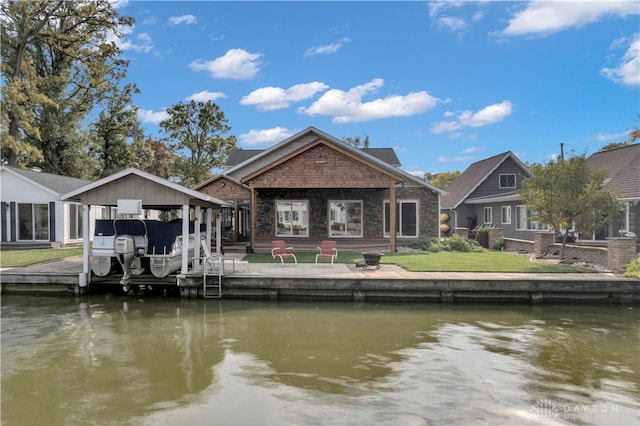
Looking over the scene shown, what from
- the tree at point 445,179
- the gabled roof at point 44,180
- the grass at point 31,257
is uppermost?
the tree at point 445,179

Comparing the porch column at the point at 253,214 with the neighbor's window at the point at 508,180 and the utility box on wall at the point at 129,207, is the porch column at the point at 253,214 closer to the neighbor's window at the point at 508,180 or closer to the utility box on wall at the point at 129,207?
the utility box on wall at the point at 129,207

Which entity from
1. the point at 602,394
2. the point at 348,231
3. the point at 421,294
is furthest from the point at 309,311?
the point at 348,231

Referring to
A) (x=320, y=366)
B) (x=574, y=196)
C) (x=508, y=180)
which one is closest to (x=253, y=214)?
(x=320, y=366)

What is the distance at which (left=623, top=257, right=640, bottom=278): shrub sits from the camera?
11.7m

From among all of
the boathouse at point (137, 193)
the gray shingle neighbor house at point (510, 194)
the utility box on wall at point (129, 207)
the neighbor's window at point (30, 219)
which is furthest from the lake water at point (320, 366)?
the neighbor's window at point (30, 219)

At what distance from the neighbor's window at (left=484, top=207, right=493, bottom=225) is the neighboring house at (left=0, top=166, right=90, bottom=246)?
2438 centimetres

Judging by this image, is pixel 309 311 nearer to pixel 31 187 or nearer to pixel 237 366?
pixel 237 366

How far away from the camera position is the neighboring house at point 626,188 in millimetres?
17281

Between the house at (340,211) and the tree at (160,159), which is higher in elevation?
the tree at (160,159)

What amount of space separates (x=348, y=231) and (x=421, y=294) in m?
9.47

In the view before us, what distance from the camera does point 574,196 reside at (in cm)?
1471

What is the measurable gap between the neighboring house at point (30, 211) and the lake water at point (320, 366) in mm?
11302

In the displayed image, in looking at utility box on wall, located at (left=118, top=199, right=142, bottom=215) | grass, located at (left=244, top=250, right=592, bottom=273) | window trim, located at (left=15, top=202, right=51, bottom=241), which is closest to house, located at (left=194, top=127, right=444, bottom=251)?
grass, located at (left=244, top=250, right=592, bottom=273)

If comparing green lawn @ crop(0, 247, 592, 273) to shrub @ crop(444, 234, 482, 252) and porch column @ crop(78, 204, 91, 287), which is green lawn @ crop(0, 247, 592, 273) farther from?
porch column @ crop(78, 204, 91, 287)
